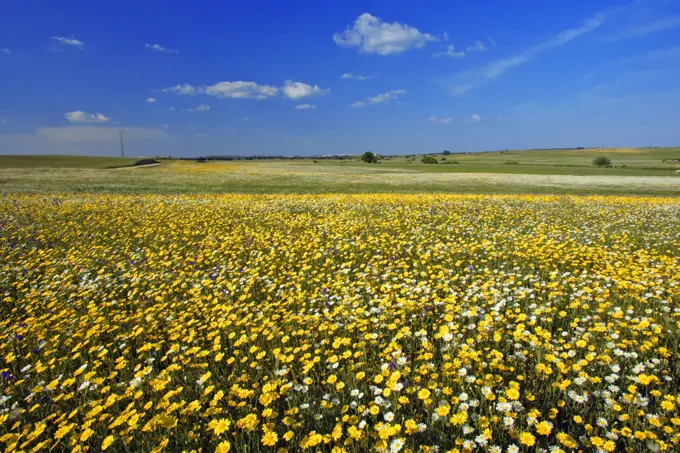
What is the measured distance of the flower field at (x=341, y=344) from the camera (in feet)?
8.71

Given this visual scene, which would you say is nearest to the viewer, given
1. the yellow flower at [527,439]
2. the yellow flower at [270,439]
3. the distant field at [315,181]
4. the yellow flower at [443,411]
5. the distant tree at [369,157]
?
the yellow flower at [527,439]

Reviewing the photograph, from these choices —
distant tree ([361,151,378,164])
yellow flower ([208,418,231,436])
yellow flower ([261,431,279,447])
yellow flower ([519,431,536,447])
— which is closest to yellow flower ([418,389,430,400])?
yellow flower ([519,431,536,447])

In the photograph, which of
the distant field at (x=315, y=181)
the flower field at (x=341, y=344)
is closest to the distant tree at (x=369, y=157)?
the distant field at (x=315, y=181)

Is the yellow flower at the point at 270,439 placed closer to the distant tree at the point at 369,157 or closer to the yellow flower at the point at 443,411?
the yellow flower at the point at 443,411

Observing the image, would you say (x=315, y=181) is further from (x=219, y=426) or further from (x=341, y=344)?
(x=219, y=426)

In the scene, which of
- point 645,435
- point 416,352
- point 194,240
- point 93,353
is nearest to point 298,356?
point 416,352

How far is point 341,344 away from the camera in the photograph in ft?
13.0

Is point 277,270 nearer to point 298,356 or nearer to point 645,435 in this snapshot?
point 298,356

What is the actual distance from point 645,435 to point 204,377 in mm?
3385

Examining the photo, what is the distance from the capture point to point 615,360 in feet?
10.9

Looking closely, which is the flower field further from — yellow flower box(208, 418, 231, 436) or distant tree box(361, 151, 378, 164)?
distant tree box(361, 151, 378, 164)

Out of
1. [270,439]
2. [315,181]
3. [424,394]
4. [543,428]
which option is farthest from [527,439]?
[315,181]

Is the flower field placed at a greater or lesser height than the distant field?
lesser

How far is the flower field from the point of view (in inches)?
104
